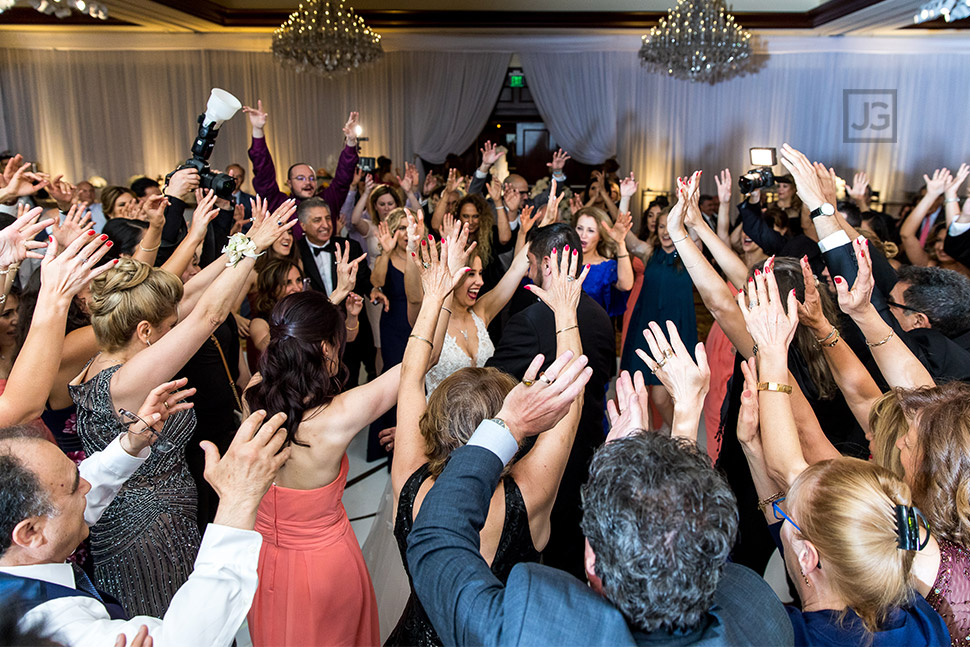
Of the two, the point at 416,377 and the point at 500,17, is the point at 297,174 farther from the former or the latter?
the point at 500,17

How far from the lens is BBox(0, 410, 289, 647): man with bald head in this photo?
3.01ft

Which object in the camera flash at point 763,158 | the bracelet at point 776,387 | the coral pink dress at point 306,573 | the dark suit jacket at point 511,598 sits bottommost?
the coral pink dress at point 306,573

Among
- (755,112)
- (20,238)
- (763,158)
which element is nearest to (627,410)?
(20,238)

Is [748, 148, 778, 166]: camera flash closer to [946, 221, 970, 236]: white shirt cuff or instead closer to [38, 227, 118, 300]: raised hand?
[946, 221, 970, 236]: white shirt cuff

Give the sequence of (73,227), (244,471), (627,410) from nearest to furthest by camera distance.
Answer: (244,471), (627,410), (73,227)

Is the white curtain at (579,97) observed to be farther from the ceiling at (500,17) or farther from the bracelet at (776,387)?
the bracelet at (776,387)

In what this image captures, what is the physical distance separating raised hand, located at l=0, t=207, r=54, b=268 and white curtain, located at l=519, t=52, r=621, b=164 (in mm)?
7823

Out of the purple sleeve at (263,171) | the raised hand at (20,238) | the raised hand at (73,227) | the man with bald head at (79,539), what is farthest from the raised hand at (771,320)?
the purple sleeve at (263,171)

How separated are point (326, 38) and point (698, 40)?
349 centimetres

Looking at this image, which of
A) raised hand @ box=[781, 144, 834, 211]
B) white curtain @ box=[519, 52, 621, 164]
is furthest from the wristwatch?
white curtain @ box=[519, 52, 621, 164]

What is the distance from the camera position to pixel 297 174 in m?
4.22

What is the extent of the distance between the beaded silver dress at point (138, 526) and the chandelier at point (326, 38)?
536 cm

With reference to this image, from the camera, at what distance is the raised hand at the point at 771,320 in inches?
57.5

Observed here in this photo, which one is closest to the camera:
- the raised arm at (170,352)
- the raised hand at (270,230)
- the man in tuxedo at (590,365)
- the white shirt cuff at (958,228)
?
the raised arm at (170,352)
